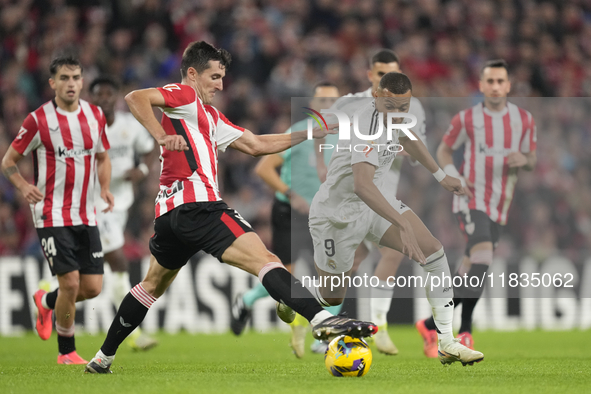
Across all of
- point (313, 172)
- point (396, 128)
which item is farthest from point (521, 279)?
point (396, 128)

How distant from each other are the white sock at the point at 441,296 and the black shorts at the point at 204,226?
56.1 inches

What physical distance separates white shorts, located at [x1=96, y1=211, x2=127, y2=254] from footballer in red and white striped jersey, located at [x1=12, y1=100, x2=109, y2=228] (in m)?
1.55

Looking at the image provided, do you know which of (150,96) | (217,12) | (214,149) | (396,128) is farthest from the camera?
(217,12)

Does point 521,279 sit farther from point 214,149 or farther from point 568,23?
point 568,23

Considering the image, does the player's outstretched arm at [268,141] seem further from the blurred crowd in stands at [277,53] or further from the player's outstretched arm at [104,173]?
the blurred crowd in stands at [277,53]

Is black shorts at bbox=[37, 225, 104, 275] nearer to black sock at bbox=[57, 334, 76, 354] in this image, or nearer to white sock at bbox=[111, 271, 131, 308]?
black sock at bbox=[57, 334, 76, 354]

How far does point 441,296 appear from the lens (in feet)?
18.4

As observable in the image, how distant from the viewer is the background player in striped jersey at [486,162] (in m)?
7.09

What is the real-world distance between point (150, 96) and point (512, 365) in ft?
10.9

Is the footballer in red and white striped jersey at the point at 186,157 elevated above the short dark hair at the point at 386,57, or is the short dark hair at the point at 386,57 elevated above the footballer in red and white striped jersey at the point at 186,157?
the short dark hair at the point at 386,57

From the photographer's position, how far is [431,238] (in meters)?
5.57

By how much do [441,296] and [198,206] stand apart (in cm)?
187

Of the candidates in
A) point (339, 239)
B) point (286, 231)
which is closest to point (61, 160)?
point (339, 239)

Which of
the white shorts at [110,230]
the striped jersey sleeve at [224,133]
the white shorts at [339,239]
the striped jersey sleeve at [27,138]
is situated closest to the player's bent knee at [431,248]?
the white shorts at [339,239]
